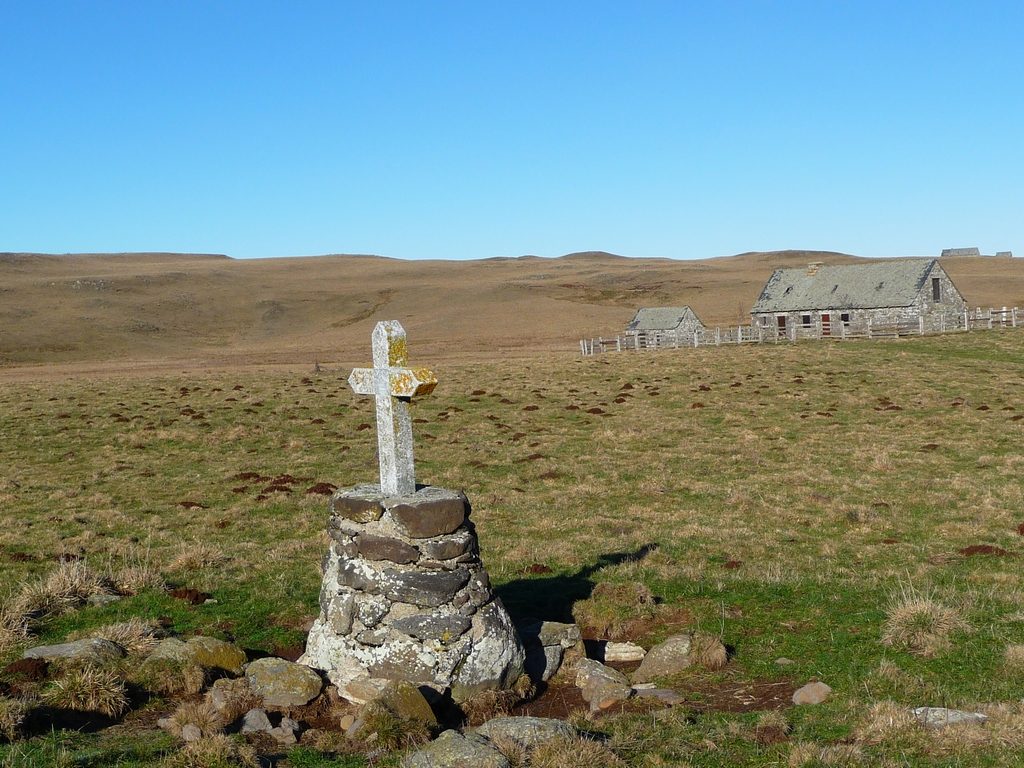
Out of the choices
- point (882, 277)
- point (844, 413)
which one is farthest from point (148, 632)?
point (882, 277)

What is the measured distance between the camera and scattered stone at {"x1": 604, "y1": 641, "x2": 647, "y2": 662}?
36.3 ft

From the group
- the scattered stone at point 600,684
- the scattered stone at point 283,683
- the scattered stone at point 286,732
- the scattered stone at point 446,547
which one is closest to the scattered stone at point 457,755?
the scattered stone at point 286,732

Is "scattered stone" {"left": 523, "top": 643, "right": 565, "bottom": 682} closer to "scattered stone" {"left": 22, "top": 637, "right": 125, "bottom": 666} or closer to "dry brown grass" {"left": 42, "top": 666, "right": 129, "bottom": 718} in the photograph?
"dry brown grass" {"left": 42, "top": 666, "right": 129, "bottom": 718}

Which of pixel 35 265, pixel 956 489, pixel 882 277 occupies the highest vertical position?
pixel 35 265

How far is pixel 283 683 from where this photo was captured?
943cm

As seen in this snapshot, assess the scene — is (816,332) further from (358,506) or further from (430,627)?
(430,627)

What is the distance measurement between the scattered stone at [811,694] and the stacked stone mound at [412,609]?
9.73 ft

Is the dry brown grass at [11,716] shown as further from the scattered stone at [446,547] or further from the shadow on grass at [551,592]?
the shadow on grass at [551,592]

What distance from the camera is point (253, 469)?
24.4m

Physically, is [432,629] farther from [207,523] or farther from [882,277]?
[882,277]

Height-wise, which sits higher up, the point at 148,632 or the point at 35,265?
the point at 35,265

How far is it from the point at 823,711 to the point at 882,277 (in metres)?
65.3

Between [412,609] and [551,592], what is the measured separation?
13.2 ft

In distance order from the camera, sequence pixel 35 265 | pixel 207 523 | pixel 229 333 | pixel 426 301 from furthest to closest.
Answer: pixel 35 265, pixel 426 301, pixel 229 333, pixel 207 523
